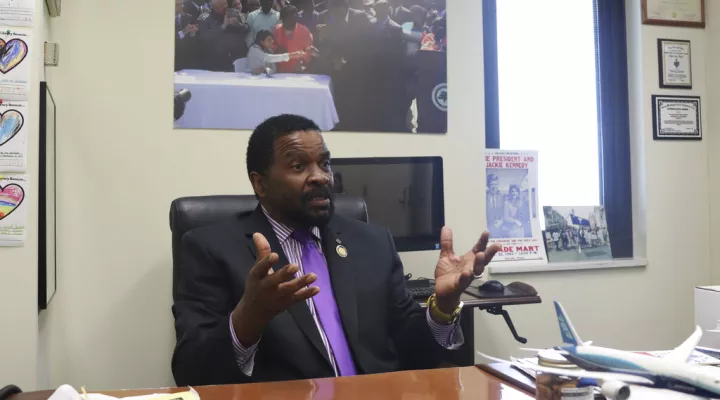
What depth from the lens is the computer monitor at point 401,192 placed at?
211 cm

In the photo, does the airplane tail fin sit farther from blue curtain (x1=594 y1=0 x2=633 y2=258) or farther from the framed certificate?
the framed certificate

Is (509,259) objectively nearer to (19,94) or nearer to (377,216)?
(377,216)

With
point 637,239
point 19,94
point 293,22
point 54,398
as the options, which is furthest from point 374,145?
point 54,398

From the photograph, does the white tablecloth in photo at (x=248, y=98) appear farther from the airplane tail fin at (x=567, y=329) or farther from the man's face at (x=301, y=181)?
the airplane tail fin at (x=567, y=329)

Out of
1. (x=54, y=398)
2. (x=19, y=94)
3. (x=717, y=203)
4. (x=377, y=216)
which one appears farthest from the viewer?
(x=717, y=203)

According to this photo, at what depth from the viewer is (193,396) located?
2.88ft

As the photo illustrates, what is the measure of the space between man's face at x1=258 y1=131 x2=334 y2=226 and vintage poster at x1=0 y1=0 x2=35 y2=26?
39.8 inches

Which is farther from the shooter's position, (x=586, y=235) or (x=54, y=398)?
(x=586, y=235)

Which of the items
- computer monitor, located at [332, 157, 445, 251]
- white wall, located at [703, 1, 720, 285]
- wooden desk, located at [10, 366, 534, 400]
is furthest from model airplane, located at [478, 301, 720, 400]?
white wall, located at [703, 1, 720, 285]

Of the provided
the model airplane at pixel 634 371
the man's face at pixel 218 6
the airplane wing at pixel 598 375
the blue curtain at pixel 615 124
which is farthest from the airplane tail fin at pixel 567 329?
the blue curtain at pixel 615 124

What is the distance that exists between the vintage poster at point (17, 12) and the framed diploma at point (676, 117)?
2.91m

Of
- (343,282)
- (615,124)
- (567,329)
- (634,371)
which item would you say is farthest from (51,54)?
(615,124)

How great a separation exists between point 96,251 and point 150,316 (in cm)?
35

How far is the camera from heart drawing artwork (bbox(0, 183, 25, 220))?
1.68m
